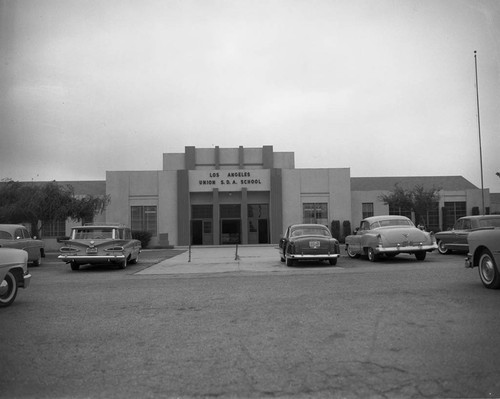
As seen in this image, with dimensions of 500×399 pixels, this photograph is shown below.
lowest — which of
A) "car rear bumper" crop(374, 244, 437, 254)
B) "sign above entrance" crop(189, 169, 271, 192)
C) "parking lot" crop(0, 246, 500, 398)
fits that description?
"parking lot" crop(0, 246, 500, 398)

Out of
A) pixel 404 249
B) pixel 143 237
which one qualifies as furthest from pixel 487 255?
pixel 143 237

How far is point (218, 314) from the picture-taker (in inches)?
279

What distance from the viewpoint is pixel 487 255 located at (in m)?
9.20

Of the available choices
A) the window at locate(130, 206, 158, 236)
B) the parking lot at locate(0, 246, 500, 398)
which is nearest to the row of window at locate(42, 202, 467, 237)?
the window at locate(130, 206, 158, 236)

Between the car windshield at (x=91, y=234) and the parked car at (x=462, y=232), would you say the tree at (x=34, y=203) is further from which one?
the parked car at (x=462, y=232)

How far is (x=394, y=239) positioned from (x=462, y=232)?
415cm

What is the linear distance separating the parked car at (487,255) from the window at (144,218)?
104 ft

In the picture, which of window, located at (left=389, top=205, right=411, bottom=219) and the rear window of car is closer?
the rear window of car

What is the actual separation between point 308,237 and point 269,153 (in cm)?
2909

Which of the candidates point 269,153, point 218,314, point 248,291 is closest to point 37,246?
point 248,291

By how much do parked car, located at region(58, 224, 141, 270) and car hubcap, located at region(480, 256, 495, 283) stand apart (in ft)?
37.5

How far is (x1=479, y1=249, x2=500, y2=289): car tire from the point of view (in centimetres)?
871

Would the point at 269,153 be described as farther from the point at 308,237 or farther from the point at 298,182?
the point at 308,237

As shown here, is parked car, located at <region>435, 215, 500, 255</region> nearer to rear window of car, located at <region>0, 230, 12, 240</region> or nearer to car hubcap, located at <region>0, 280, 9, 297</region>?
car hubcap, located at <region>0, 280, 9, 297</region>
